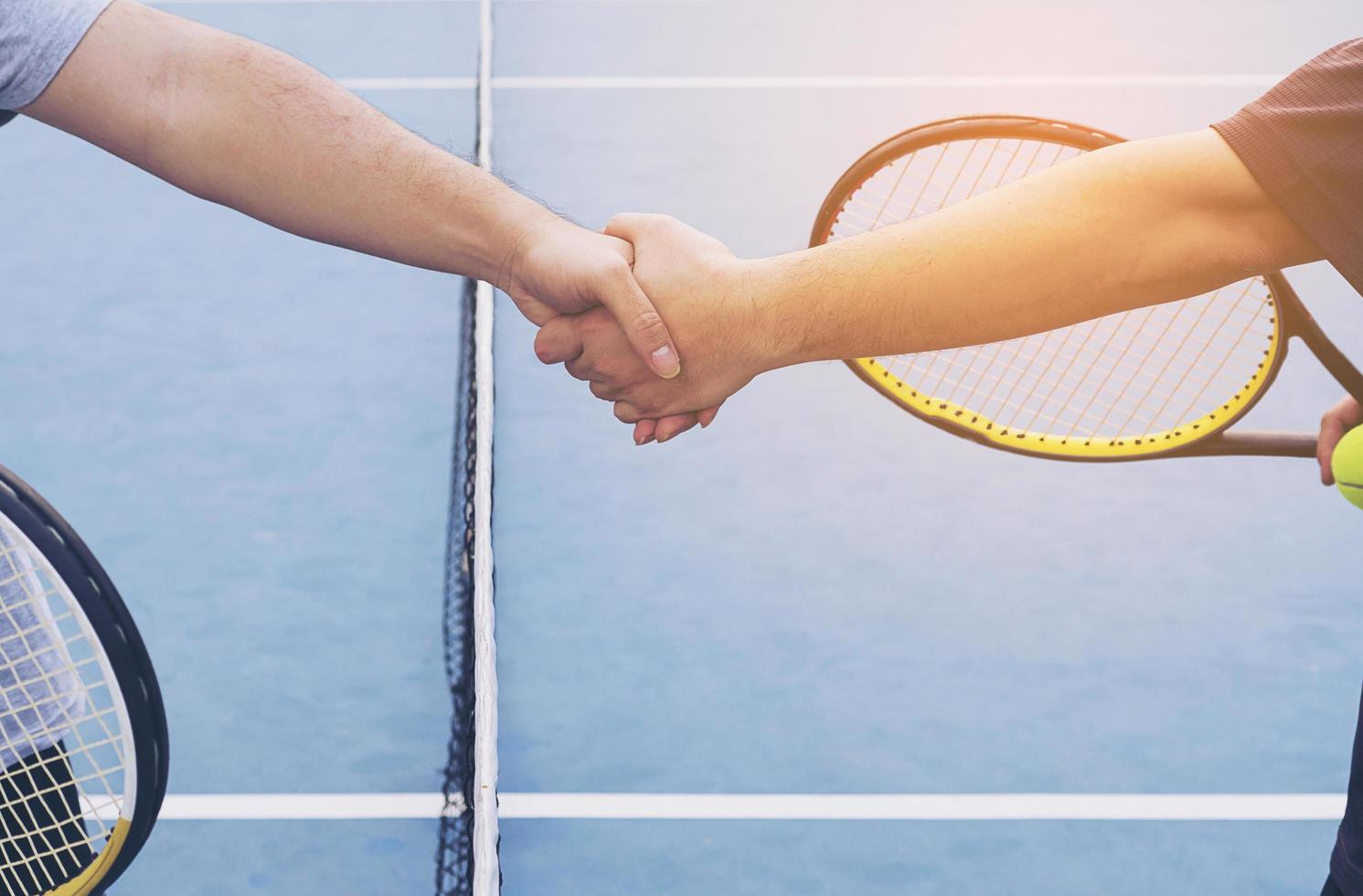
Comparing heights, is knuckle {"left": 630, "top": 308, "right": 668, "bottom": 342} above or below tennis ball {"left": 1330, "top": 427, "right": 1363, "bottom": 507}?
above

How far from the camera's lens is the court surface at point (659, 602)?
230cm

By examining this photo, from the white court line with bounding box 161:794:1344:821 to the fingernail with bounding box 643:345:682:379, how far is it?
868 mm

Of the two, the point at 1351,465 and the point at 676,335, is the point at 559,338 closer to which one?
the point at 676,335

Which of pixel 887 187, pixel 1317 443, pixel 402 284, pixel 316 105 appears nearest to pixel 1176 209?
pixel 1317 443

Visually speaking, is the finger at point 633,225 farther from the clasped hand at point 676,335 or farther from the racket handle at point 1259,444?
the racket handle at point 1259,444

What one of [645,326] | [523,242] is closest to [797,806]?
[645,326]

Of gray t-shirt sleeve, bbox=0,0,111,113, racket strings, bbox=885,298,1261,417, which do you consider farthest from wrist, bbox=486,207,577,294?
racket strings, bbox=885,298,1261,417

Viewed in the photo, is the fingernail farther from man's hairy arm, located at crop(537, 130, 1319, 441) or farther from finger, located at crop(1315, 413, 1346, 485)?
finger, located at crop(1315, 413, 1346, 485)

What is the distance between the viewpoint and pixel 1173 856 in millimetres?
2275

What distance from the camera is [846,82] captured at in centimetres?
570

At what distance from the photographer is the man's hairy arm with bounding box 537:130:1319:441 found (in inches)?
53.4

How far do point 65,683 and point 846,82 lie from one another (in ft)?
15.5

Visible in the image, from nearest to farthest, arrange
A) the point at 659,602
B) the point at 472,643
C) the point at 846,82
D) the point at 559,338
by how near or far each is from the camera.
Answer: the point at 559,338 < the point at 472,643 < the point at 659,602 < the point at 846,82

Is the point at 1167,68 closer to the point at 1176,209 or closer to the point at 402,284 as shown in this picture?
the point at 402,284
